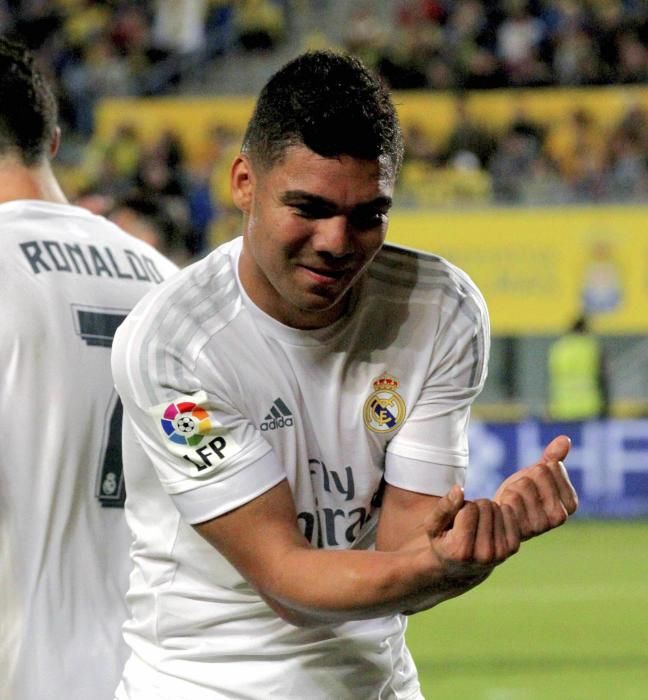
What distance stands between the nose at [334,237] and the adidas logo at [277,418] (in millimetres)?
347

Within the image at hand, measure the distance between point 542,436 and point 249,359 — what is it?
1034 centimetres

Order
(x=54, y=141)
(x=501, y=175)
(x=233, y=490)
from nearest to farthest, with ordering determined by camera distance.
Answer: (x=233, y=490) → (x=54, y=141) → (x=501, y=175)

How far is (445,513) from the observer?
238cm

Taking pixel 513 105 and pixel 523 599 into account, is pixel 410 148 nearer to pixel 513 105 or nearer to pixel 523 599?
pixel 513 105

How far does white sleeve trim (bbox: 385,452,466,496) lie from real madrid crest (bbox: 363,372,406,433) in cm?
6

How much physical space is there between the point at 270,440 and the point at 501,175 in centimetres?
1336

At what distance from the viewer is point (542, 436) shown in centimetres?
1295

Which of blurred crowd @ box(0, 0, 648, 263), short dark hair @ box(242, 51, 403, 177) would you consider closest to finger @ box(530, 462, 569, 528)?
short dark hair @ box(242, 51, 403, 177)

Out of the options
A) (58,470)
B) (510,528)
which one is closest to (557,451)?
(510,528)

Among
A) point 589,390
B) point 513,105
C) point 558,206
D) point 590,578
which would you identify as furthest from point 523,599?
point 513,105

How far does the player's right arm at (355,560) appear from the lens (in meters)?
2.37

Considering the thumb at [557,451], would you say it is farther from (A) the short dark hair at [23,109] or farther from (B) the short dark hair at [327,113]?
(A) the short dark hair at [23,109]

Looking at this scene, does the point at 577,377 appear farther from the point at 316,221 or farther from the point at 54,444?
the point at 316,221

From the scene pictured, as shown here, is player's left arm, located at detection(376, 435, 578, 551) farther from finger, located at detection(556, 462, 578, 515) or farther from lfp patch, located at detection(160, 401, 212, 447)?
lfp patch, located at detection(160, 401, 212, 447)
